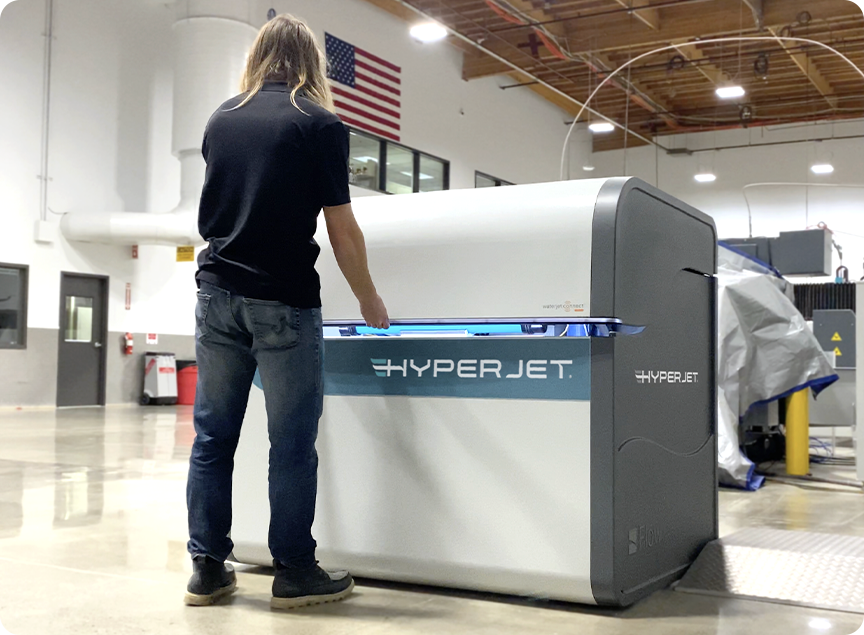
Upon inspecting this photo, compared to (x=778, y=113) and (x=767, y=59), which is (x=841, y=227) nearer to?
(x=778, y=113)

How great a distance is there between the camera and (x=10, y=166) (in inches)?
383

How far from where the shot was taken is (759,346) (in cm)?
471

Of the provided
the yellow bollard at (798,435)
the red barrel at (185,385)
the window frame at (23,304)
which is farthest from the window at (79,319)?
the yellow bollard at (798,435)

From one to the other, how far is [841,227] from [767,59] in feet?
15.9

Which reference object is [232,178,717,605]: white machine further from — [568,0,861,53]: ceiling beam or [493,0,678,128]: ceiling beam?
[568,0,861,53]: ceiling beam

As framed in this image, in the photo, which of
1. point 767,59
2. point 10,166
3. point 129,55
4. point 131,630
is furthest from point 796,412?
point 767,59

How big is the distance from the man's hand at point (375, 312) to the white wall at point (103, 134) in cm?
872

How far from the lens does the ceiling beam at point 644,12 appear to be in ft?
40.8

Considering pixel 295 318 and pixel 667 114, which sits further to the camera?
pixel 667 114

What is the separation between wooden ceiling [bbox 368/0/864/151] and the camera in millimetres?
12570

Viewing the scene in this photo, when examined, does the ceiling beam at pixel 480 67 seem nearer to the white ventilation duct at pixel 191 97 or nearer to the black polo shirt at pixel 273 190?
the white ventilation duct at pixel 191 97

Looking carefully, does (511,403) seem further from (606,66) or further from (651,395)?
(606,66)

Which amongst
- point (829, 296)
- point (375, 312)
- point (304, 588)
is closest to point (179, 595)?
point (304, 588)

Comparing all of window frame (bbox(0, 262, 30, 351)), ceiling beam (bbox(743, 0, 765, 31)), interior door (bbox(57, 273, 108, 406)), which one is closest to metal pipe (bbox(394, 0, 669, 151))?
ceiling beam (bbox(743, 0, 765, 31))
